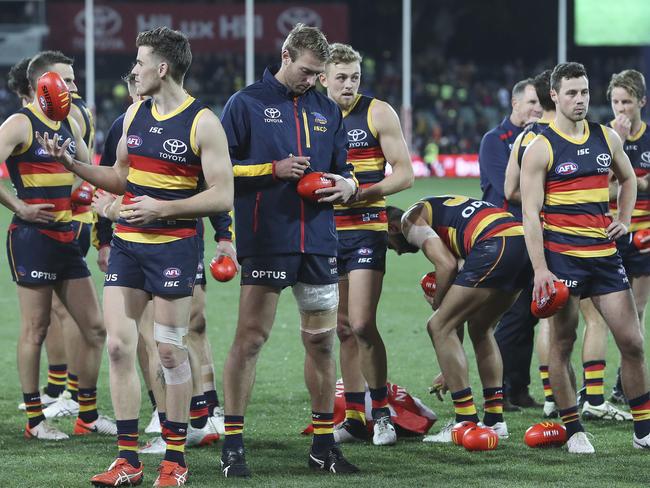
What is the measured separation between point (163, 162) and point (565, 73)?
2.31 m

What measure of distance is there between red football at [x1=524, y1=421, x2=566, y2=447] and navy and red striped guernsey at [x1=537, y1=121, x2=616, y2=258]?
101cm

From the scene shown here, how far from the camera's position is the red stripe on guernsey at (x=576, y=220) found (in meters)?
6.52

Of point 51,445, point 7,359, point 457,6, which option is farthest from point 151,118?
point 457,6

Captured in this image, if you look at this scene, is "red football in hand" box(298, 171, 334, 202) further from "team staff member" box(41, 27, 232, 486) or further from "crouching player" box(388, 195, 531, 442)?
"crouching player" box(388, 195, 531, 442)

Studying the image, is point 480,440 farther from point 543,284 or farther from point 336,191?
point 336,191

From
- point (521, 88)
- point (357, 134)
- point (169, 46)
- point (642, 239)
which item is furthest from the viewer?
point (521, 88)

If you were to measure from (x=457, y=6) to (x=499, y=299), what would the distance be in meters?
38.7

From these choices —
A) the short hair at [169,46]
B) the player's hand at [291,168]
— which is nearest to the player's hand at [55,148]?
the short hair at [169,46]

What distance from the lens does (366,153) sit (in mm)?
7207

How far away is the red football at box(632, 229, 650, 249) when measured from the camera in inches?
305

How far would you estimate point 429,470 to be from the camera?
618cm

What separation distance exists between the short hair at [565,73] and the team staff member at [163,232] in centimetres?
202

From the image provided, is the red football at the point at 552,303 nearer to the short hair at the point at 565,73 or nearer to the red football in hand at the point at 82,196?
the short hair at the point at 565,73

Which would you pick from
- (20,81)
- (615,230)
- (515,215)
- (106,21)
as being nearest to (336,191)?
(615,230)
